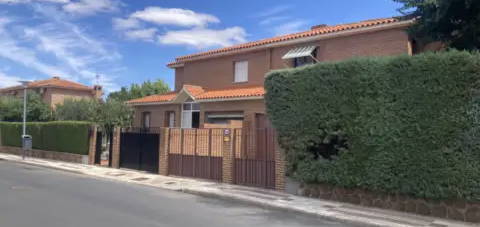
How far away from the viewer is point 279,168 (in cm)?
1288

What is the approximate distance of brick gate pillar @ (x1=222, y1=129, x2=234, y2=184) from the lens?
14.4 meters

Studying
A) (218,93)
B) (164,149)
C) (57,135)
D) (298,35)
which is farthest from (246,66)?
(57,135)

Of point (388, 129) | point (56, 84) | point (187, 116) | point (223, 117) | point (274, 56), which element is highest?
point (56, 84)

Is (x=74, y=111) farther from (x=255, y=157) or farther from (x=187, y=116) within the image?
(x=255, y=157)

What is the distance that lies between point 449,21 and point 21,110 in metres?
39.1

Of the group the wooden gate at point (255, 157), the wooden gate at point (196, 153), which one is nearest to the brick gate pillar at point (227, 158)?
the wooden gate at point (255, 157)

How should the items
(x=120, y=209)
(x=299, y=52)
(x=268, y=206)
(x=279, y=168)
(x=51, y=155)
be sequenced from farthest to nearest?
(x=51, y=155), (x=299, y=52), (x=279, y=168), (x=268, y=206), (x=120, y=209)

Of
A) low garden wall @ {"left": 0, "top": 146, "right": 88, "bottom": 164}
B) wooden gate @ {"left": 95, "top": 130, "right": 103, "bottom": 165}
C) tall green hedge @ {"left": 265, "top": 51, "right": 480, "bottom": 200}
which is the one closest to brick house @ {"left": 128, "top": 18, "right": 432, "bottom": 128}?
wooden gate @ {"left": 95, "top": 130, "right": 103, "bottom": 165}

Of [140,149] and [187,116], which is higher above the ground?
[187,116]

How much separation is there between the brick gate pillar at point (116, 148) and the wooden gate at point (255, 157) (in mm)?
7380

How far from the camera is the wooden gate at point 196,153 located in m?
15.1

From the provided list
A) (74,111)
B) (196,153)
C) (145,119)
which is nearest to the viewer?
(196,153)

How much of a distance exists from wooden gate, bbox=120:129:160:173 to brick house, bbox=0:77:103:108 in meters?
27.3

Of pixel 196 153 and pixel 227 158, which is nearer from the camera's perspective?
pixel 227 158
